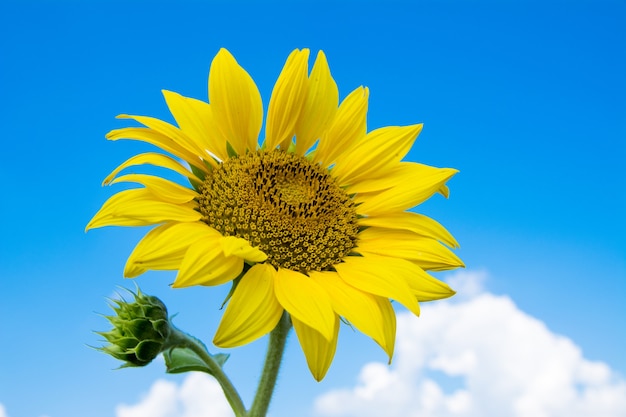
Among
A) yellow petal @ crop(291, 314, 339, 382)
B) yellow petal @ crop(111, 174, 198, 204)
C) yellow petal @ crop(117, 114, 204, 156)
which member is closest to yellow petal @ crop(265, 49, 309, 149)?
yellow petal @ crop(117, 114, 204, 156)

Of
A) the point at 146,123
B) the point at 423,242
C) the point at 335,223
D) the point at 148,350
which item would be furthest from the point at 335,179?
the point at 148,350

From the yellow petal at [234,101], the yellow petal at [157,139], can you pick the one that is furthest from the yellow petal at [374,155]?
the yellow petal at [157,139]

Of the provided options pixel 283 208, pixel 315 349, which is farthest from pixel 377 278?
pixel 283 208

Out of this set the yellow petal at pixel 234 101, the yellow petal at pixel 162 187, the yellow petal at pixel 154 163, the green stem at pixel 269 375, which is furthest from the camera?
the yellow petal at pixel 234 101

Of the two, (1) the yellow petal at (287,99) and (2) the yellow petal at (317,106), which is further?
(2) the yellow petal at (317,106)

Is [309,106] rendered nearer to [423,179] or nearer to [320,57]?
[320,57]

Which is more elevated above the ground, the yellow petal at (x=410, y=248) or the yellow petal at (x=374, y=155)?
the yellow petal at (x=374, y=155)

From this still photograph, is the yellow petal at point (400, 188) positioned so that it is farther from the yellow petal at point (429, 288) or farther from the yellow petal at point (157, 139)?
the yellow petal at point (157, 139)
